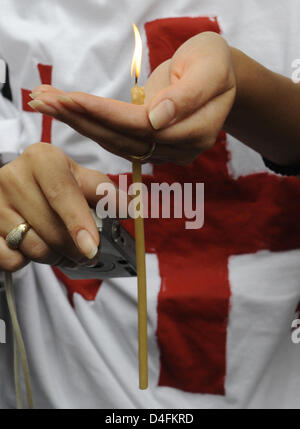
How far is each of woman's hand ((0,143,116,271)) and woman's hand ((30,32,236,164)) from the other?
8 cm

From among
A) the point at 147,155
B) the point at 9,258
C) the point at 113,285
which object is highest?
the point at 147,155

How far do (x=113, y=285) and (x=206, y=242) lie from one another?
119mm

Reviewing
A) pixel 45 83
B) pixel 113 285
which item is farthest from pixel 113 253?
pixel 45 83

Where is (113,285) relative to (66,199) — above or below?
below

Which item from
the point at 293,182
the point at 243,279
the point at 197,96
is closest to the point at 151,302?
the point at 243,279

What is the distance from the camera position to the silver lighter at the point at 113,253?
1.27 ft

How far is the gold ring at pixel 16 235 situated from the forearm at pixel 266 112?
208 millimetres

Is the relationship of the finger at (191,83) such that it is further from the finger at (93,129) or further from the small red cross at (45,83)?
the small red cross at (45,83)

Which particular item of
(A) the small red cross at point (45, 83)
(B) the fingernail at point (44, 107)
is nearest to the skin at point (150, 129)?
(B) the fingernail at point (44, 107)

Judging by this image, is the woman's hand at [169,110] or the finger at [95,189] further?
the finger at [95,189]


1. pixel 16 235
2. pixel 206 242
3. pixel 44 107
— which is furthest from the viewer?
pixel 206 242

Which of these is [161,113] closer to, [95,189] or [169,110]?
[169,110]

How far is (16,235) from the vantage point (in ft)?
1.32

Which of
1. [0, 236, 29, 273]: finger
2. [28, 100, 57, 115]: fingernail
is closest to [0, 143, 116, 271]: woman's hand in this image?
[0, 236, 29, 273]: finger
